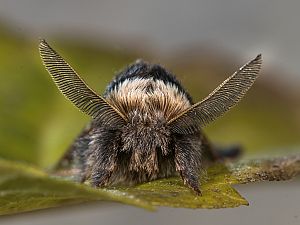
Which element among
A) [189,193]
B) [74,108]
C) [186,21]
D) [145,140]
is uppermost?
[186,21]

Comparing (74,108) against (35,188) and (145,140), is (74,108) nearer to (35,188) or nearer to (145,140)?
(145,140)

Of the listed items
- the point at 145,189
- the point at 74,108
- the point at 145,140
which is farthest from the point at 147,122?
the point at 74,108

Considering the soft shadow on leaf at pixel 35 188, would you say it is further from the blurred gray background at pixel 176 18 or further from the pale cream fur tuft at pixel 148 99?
the blurred gray background at pixel 176 18

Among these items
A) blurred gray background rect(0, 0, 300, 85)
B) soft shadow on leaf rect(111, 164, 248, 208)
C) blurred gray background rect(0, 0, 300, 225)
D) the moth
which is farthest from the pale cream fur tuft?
blurred gray background rect(0, 0, 300, 85)

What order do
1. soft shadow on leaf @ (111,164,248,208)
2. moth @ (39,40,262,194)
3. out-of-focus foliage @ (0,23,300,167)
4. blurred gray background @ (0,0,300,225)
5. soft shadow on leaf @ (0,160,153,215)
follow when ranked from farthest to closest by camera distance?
blurred gray background @ (0,0,300,225), out-of-focus foliage @ (0,23,300,167), moth @ (39,40,262,194), soft shadow on leaf @ (111,164,248,208), soft shadow on leaf @ (0,160,153,215)

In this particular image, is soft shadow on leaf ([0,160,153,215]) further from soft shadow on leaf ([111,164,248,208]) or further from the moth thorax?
the moth thorax

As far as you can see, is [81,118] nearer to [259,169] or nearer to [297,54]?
[259,169]
